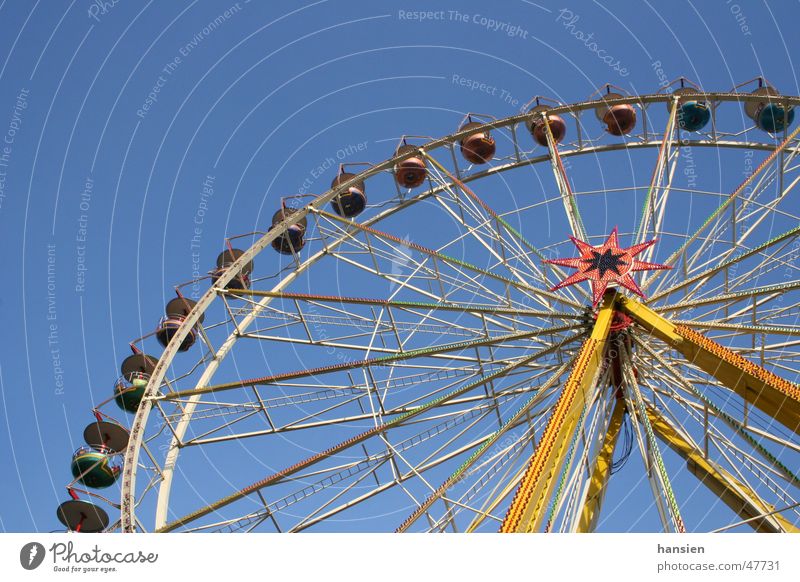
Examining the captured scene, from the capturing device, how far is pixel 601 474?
1769 cm

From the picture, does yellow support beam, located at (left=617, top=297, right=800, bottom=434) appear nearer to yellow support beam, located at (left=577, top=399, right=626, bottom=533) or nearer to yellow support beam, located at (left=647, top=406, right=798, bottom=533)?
yellow support beam, located at (left=647, top=406, right=798, bottom=533)

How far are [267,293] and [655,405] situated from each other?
7.79 meters

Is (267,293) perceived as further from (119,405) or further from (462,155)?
(462,155)

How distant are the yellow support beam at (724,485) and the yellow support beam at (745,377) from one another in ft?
9.33

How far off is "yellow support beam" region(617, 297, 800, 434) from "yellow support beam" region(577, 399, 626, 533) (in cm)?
347

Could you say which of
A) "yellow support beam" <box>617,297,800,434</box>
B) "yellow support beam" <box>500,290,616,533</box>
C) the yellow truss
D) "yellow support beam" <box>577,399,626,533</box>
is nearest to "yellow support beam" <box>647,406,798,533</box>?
the yellow truss

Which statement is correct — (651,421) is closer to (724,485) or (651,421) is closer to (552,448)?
(724,485)

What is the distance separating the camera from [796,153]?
67.5 feet

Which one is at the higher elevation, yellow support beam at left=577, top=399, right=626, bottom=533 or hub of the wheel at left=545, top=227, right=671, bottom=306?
hub of the wheel at left=545, top=227, right=671, bottom=306

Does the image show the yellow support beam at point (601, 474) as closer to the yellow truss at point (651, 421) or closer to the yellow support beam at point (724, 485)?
the yellow truss at point (651, 421)

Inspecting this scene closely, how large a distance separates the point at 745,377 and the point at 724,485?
422 centimetres

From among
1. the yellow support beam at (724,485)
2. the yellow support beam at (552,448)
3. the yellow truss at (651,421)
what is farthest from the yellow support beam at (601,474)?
the yellow support beam at (552,448)

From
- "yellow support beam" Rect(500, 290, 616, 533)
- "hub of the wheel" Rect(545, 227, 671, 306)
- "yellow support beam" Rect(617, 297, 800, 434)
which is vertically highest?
"hub of the wheel" Rect(545, 227, 671, 306)

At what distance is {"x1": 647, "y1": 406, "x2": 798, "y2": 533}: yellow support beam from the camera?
1599cm
